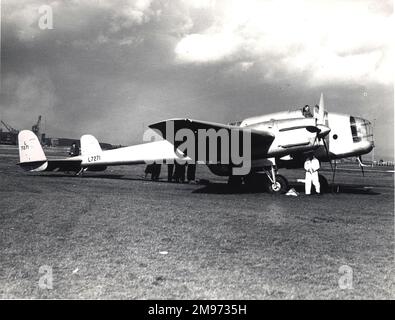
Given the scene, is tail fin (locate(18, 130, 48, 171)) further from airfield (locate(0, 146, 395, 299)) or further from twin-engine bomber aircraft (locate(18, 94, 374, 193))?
airfield (locate(0, 146, 395, 299))

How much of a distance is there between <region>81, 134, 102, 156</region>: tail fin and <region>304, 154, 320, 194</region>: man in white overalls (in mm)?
10173

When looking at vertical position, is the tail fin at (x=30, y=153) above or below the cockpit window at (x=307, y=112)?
below

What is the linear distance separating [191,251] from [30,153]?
15.1 metres

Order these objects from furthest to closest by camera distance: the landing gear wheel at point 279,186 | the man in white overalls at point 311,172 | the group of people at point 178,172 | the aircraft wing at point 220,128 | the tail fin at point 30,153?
1. the tail fin at point 30,153
2. the group of people at point 178,172
3. the landing gear wheel at point 279,186
4. the man in white overalls at point 311,172
5. the aircraft wing at point 220,128

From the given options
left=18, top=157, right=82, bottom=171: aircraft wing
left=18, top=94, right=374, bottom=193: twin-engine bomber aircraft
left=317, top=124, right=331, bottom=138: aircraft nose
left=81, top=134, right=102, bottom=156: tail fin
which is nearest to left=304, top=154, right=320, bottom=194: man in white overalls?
left=18, top=94, right=374, bottom=193: twin-engine bomber aircraft

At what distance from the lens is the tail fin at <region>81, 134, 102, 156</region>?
18.3 m

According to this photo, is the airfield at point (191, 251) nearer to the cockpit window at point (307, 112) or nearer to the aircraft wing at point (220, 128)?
the aircraft wing at point (220, 128)

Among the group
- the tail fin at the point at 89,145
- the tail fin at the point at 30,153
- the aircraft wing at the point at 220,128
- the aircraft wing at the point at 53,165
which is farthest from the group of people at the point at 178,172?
the tail fin at the point at 30,153

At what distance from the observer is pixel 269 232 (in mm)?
6465

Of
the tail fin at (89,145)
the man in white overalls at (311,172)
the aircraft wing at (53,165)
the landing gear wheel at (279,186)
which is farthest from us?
the tail fin at (89,145)

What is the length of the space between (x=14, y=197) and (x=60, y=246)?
569 centimetres

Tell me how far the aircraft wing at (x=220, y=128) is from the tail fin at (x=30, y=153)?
25.7 feet

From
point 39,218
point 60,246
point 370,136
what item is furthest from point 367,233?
point 370,136

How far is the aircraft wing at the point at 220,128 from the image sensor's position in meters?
11.3
